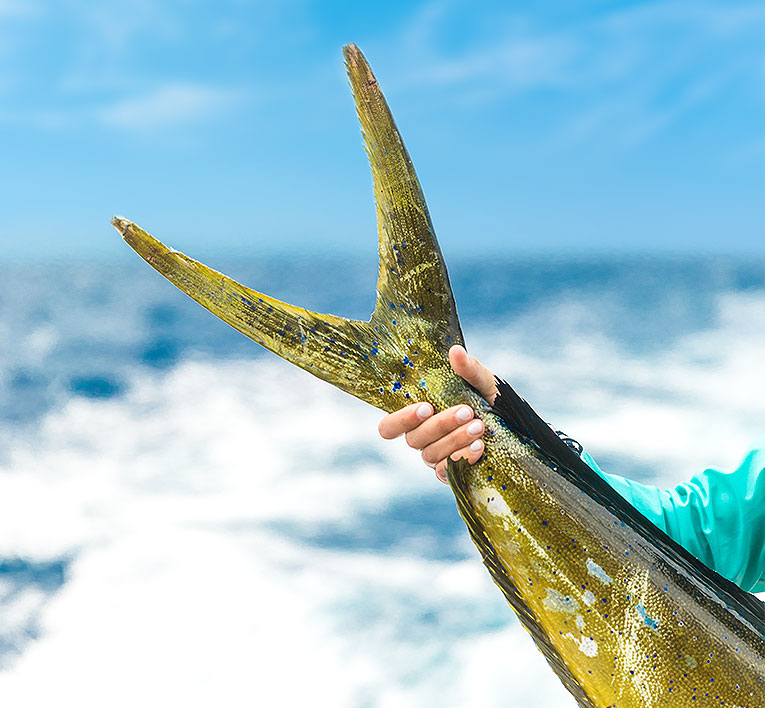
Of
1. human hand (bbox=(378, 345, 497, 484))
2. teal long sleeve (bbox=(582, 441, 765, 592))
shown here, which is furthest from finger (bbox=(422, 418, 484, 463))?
teal long sleeve (bbox=(582, 441, 765, 592))

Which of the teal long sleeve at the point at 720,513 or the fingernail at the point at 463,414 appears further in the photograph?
the teal long sleeve at the point at 720,513

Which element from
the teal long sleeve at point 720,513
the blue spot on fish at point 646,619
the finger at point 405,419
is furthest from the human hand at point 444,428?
the teal long sleeve at point 720,513

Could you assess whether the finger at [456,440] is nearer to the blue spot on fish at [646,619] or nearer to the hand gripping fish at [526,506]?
the hand gripping fish at [526,506]

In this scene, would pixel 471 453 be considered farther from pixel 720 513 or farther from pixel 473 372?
pixel 720 513

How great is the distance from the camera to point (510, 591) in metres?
1.36

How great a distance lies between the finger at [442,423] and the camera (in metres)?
1.36

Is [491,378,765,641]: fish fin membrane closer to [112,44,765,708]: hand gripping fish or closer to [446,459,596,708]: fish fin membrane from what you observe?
[112,44,765,708]: hand gripping fish

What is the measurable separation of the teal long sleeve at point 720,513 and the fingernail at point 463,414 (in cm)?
72

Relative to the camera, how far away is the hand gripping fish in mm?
1302

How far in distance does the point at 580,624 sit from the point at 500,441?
0.35 meters

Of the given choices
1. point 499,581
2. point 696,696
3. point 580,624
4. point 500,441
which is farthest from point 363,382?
point 696,696

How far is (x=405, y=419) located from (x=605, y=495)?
413 mm

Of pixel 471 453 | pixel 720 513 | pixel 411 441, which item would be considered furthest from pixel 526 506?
pixel 720 513

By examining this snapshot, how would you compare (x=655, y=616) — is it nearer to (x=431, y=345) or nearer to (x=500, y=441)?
(x=500, y=441)
